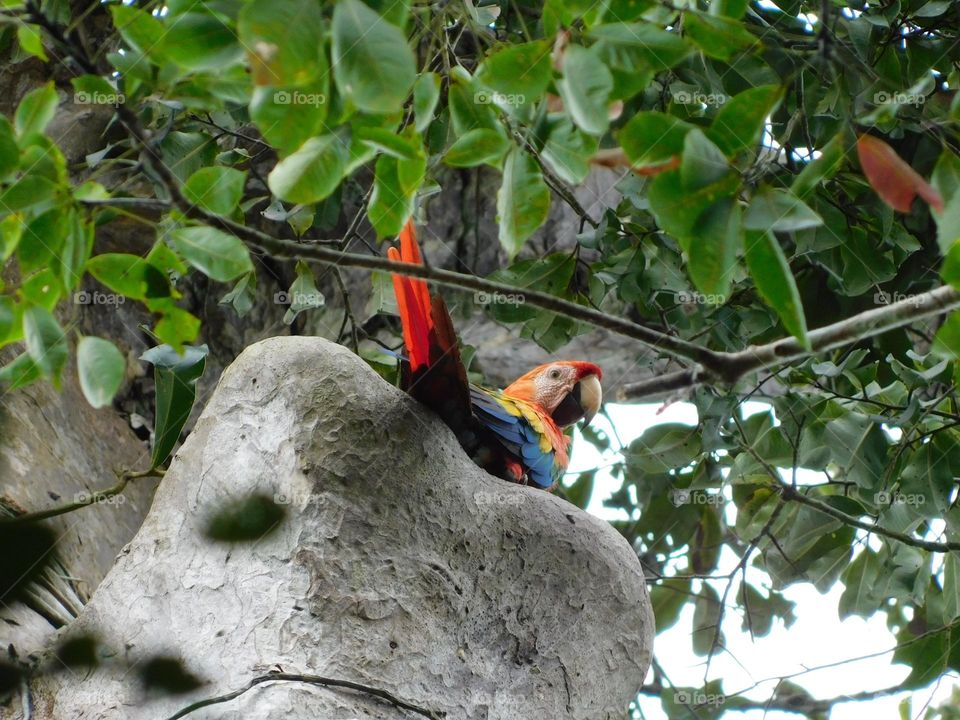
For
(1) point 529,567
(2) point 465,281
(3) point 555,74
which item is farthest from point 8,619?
(3) point 555,74

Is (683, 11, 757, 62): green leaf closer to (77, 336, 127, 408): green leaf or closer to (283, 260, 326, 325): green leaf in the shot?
(77, 336, 127, 408): green leaf

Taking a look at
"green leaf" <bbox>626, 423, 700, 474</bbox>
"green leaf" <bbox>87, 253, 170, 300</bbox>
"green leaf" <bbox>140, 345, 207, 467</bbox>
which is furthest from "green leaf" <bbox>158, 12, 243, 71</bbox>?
"green leaf" <bbox>626, 423, 700, 474</bbox>

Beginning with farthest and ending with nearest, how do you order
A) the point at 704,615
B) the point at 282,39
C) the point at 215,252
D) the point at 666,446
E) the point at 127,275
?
the point at 704,615, the point at 666,446, the point at 127,275, the point at 215,252, the point at 282,39

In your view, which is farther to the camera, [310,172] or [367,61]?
[310,172]

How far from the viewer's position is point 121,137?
9.16ft

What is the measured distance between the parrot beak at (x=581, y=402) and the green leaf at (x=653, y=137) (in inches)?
72.9

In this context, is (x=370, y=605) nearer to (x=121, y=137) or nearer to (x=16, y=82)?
(x=121, y=137)

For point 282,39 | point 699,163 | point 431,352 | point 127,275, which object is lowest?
point 431,352

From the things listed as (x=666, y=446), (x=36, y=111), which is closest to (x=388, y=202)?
(x=36, y=111)

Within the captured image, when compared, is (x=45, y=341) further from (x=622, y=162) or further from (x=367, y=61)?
(x=622, y=162)

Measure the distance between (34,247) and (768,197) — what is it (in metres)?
0.89

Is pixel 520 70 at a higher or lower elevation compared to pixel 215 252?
higher

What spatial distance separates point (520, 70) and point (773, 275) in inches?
15.3

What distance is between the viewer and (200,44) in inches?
43.8
